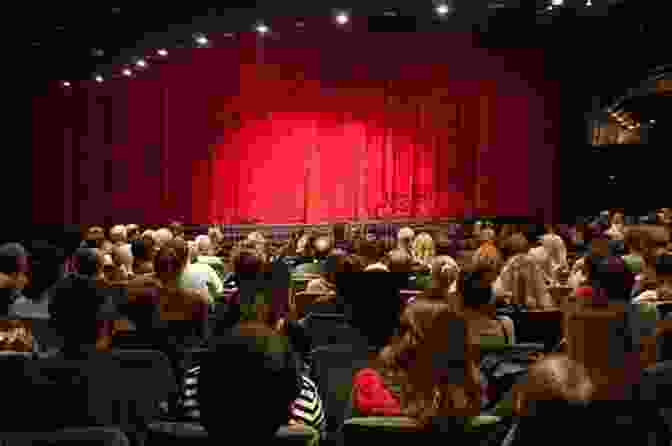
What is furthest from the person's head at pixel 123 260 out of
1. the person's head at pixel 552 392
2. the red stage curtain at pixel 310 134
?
the red stage curtain at pixel 310 134

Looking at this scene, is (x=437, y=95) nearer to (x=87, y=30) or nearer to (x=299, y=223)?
(x=299, y=223)

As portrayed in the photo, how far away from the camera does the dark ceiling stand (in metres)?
15.8

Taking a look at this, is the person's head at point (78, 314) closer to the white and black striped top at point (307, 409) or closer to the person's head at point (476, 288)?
the white and black striped top at point (307, 409)

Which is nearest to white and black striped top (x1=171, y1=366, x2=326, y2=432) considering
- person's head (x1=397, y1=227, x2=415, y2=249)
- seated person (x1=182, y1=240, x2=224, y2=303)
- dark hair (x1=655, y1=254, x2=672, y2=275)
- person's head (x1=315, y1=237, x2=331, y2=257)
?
dark hair (x1=655, y1=254, x2=672, y2=275)

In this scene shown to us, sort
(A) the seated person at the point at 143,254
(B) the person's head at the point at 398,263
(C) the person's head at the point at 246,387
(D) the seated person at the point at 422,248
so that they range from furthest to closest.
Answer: (D) the seated person at the point at 422,248, (A) the seated person at the point at 143,254, (B) the person's head at the point at 398,263, (C) the person's head at the point at 246,387

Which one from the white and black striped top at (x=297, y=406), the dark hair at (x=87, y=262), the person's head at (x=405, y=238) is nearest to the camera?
the white and black striped top at (x=297, y=406)

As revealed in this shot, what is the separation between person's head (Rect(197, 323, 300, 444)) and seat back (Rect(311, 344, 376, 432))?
6.58 ft

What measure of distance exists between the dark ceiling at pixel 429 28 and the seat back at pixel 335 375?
36.3 feet

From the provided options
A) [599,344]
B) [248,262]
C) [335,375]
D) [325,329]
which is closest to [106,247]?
[248,262]

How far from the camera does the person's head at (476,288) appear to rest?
5867mm

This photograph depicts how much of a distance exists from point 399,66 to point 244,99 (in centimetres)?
318

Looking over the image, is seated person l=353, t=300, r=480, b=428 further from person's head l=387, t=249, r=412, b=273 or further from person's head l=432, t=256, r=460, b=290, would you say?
person's head l=387, t=249, r=412, b=273

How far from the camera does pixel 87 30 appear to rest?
16.0 m

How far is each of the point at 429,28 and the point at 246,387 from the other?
16.9 metres
